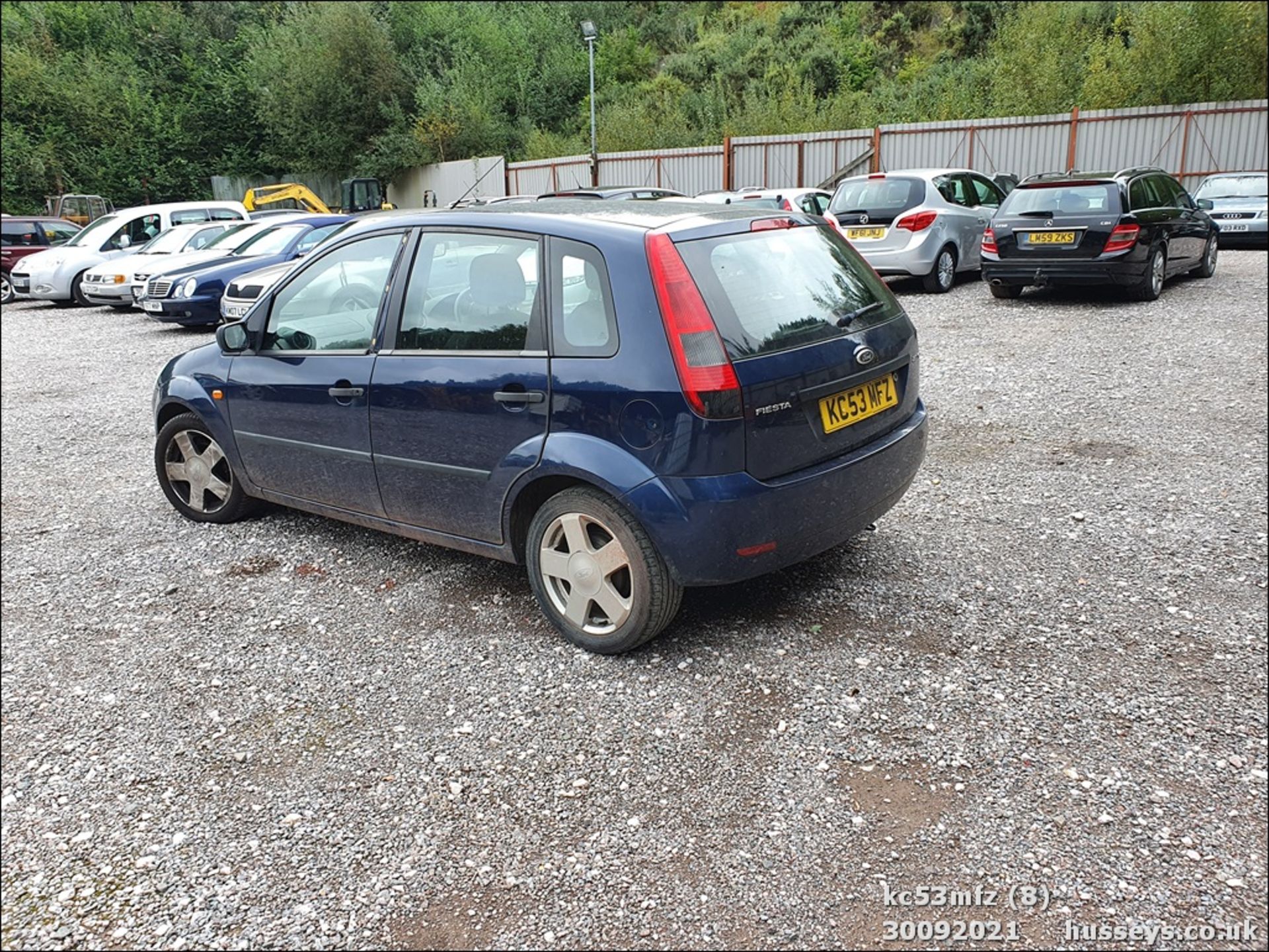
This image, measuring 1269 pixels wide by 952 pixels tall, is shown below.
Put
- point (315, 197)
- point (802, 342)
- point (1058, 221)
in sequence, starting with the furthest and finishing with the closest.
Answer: point (315, 197) < point (1058, 221) < point (802, 342)

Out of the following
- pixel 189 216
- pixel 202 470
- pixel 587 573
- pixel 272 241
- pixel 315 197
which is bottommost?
pixel 587 573

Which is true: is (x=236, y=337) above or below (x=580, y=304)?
below

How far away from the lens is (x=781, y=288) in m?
3.86

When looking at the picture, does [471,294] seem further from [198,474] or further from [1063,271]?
[1063,271]

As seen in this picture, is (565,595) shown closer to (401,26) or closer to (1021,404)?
(1021,404)

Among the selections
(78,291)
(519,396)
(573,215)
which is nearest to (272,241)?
(78,291)

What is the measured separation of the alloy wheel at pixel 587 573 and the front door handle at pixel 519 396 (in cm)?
45

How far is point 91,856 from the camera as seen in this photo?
2881 mm

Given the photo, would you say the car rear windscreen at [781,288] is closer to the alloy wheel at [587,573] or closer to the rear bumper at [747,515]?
the rear bumper at [747,515]

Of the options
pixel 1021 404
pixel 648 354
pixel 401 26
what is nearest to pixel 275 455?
pixel 648 354

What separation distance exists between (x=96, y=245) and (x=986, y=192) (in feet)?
51.4

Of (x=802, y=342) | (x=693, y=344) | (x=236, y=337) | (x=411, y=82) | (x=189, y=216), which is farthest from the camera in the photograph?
(x=411, y=82)

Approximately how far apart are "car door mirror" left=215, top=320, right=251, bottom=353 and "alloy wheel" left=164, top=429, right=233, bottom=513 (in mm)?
643

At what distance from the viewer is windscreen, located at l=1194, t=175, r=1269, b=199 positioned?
18.8 meters
